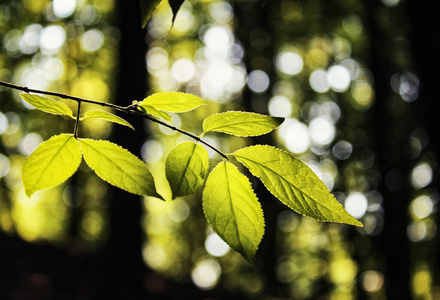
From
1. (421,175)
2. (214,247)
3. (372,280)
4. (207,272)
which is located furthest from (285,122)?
(207,272)

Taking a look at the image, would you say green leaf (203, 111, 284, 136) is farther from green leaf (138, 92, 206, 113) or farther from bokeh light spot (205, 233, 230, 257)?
bokeh light spot (205, 233, 230, 257)

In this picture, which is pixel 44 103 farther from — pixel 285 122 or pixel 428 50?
pixel 285 122

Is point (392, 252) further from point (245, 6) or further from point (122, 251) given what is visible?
point (245, 6)

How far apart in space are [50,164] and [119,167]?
0.32 ft

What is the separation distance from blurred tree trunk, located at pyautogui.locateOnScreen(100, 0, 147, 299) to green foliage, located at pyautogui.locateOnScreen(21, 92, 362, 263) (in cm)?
388

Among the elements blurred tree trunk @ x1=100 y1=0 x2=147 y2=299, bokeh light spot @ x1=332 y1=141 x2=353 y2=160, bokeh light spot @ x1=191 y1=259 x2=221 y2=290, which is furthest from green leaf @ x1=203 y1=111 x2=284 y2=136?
bokeh light spot @ x1=191 y1=259 x2=221 y2=290

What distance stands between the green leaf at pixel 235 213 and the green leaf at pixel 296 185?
3cm

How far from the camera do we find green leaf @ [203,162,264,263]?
1.59ft

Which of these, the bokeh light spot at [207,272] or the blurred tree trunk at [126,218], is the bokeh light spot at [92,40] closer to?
the blurred tree trunk at [126,218]

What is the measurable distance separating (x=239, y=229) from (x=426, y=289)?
12.2m

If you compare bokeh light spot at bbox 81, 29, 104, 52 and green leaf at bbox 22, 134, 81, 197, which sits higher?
bokeh light spot at bbox 81, 29, 104, 52

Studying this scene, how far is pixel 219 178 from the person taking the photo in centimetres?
53

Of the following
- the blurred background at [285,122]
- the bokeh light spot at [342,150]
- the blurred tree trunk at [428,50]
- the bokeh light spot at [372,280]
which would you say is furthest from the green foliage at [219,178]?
the bokeh light spot at [372,280]

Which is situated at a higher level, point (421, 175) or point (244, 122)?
point (244, 122)
